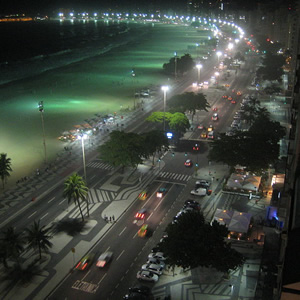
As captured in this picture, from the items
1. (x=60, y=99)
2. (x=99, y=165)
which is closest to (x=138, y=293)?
(x=99, y=165)

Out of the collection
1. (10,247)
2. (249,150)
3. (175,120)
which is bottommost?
(10,247)

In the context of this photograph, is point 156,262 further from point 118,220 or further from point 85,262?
point 118,220

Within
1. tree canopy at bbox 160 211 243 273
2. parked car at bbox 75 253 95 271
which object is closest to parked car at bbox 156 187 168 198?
parked car at bbox 75 253 95 271

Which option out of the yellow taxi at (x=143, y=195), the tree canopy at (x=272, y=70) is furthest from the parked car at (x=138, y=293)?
the tree canopy at (x=272, y=70)

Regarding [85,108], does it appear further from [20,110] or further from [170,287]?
[170,287]

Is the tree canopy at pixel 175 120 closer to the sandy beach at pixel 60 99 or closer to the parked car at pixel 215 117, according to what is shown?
the parked car at pixel 215 117

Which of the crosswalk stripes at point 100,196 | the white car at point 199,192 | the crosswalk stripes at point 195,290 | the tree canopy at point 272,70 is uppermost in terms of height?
the tree canopy at point 272,70

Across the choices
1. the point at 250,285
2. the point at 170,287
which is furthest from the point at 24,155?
the point at 250,285
